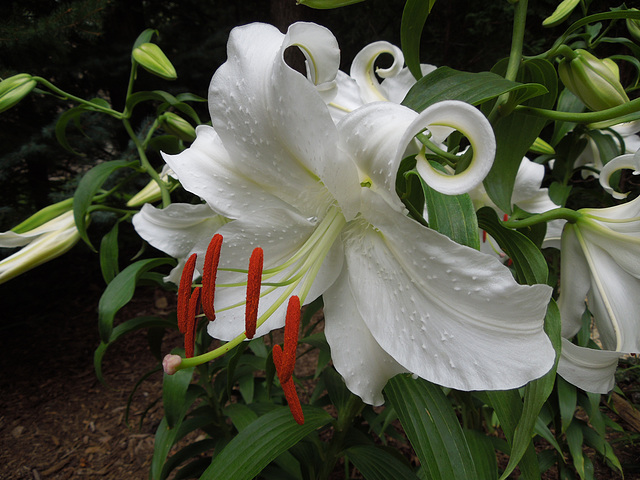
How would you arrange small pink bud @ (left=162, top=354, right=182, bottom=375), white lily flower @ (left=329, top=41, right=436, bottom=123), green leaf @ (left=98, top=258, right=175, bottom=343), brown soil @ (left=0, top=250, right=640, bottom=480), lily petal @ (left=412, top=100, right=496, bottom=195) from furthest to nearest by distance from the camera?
1. brown soil @ (left=0, top=250, right=640, bottom=480)
2. green leaf @ (left=98, top=258, right=175, bottom=343)
3. white lily flower @ (left=329, top=41, right=436, bottom=123)
4. small pink bud @ (left=162, top=354, right=182, bottom=375)
5. lily petal @ (left=412, top=100, right=496, bottom=195)

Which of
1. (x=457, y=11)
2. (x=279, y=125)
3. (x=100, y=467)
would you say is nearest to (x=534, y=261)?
(x=279, y=125)

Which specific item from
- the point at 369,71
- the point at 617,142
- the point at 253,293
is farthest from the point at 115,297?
the point at 617,142

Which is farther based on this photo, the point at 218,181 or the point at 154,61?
the point at 154,61

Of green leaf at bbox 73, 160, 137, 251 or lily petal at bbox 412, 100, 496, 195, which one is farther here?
green leaf at bbox 73, 160, 137, 251

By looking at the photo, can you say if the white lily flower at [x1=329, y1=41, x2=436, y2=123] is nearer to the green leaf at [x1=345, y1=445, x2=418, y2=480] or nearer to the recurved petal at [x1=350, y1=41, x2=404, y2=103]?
the recurved petal at [x1=350, y1=41, x2=404, y2=103]

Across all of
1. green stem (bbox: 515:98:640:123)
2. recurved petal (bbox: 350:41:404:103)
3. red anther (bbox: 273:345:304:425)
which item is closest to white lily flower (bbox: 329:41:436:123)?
recurved petal (bbox: 350:41:404:103)

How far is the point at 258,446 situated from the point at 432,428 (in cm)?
25

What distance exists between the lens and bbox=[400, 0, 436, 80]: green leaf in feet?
1.46

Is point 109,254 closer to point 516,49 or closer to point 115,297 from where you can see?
point 115,297

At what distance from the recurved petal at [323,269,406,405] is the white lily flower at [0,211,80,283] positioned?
2.02ft

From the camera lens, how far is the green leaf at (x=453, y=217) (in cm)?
37

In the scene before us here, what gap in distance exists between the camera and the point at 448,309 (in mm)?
325

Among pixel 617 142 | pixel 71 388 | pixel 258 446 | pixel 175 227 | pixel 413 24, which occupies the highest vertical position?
pixel 413 24

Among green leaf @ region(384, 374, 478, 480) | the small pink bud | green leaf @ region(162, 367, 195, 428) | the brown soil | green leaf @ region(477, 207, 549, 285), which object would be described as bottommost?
the brown soil
